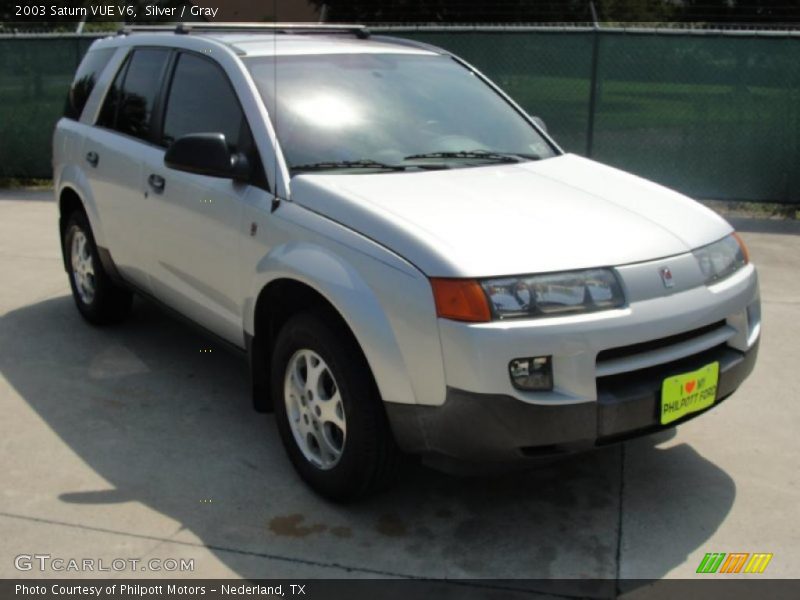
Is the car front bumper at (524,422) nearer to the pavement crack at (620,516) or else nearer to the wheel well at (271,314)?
the pavement crack at (620,516)

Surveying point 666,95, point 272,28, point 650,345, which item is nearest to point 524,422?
point 650,345

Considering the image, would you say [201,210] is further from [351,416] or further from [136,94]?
[351,416]

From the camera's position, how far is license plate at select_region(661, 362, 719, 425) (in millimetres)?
3520

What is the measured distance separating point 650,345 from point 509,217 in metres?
0.70

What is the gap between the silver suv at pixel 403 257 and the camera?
3328 mm

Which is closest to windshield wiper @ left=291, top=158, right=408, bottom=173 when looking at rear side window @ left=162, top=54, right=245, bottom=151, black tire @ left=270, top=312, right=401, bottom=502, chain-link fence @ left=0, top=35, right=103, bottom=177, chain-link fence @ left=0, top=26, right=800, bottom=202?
rear side window @ left=162, top=54, right=245, bottom=151

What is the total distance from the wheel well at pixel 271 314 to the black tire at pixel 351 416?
9 centimetres

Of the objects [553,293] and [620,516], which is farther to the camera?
[620,516]

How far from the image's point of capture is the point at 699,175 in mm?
9961

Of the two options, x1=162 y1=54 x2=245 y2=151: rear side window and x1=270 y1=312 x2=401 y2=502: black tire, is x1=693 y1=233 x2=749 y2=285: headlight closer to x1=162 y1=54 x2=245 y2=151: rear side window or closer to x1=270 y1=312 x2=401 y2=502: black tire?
x1=270 y1=312 x2=401 y2=502: black tire

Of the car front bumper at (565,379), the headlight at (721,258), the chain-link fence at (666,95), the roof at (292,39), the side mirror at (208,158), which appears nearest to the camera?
the car front bumper at (565,379)

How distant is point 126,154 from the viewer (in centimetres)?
Answer: 529

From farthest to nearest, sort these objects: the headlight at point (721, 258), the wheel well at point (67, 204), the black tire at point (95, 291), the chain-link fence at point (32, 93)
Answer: the chain-link fence at point (32, 93)
the wheel well at point (67, 204)
the black tire at point (95, 291)
the headlight at point (721, 258)

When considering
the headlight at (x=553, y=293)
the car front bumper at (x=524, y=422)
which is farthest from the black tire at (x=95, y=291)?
the headlight at (x=553, y=293)
